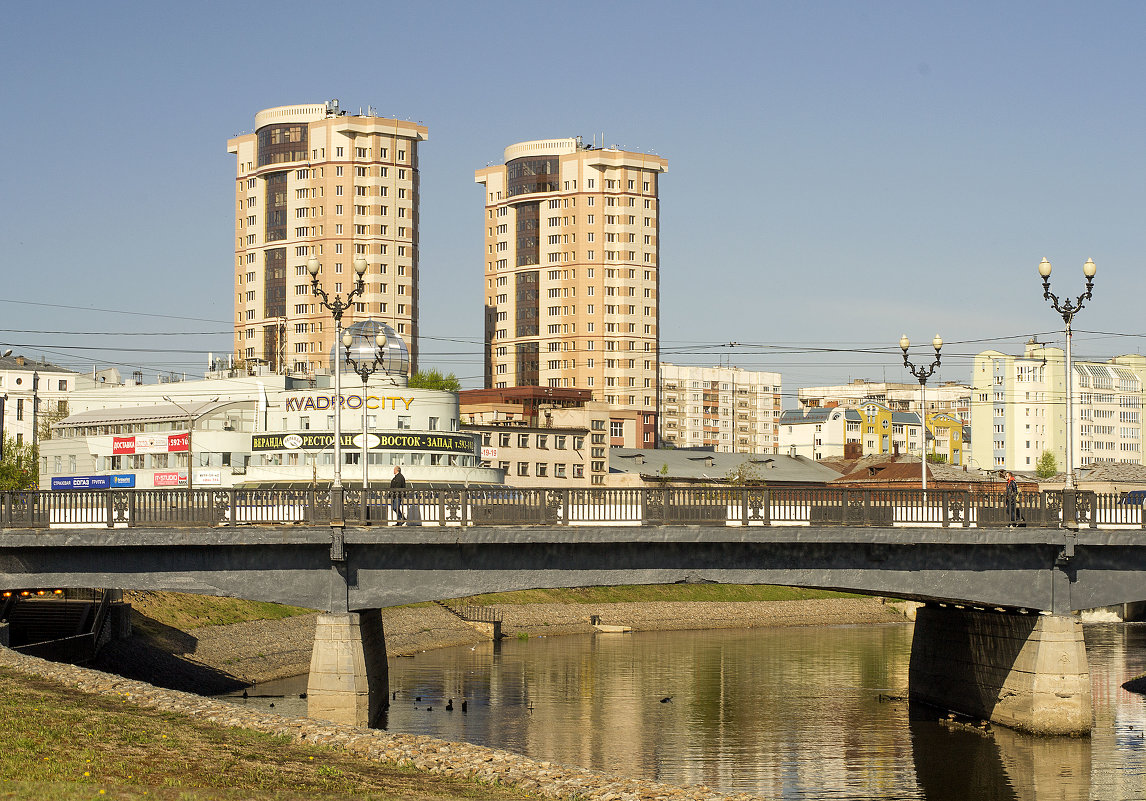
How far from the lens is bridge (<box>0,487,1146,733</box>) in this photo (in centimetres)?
4034

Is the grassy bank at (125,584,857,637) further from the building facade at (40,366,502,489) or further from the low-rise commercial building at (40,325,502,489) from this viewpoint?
the building facade at (40,366,502,489)

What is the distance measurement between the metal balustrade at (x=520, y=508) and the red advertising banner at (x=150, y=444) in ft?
204

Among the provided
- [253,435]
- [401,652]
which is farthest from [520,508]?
[253,435]

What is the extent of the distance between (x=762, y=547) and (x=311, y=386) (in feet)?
245

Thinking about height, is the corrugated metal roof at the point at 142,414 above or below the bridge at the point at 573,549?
above

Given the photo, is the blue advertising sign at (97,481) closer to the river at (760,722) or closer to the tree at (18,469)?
the tree at (18,469)

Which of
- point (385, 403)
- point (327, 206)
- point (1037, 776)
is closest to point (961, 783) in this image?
point (1037, 776)

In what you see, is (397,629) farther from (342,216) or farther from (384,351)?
(342,216)

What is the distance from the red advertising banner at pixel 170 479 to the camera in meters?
100

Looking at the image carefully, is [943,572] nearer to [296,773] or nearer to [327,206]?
[296,773]

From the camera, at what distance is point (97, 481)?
105 metres

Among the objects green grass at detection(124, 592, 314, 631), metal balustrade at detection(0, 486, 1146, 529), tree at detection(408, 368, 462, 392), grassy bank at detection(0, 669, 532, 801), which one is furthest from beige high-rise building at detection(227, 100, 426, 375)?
grassy bank at detection(0, 669, 532, 801)

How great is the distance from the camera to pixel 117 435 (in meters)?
110

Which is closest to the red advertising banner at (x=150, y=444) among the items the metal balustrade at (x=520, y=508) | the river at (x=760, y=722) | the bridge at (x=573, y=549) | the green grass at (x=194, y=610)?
the green grass at (x=194, y=610)
